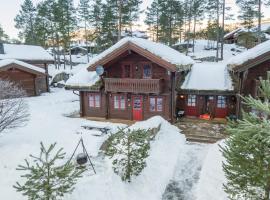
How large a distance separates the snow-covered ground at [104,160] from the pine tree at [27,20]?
126 ft

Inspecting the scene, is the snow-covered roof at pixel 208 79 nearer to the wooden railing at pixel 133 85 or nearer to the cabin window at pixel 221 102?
the cabin window at pixel 221 102

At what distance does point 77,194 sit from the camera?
816cm

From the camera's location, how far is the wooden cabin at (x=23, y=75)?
26547 mm

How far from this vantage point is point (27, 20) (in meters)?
51.5

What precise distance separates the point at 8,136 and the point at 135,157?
8817 millimetres

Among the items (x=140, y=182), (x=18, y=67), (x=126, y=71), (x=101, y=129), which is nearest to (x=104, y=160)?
(x=140, y=182)

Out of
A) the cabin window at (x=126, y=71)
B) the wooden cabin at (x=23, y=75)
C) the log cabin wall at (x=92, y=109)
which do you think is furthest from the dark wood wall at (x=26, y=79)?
the cabin window at (x=126, y=71)

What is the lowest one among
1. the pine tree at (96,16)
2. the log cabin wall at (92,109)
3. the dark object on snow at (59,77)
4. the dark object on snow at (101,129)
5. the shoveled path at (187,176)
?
the shoveled path at (187,176)

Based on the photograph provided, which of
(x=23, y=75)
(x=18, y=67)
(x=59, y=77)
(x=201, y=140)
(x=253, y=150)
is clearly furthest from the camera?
(x=59, y=77)

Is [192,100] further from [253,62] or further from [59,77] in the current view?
[59,77]

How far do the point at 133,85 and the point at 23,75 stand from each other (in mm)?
16570

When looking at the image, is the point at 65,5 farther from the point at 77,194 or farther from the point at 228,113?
the point at 77,194

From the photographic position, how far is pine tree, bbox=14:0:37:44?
48.9m

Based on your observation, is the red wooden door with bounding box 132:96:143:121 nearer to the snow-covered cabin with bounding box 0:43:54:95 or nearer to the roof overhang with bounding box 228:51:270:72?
the roof overhang with bounding box 228:51:270:72
